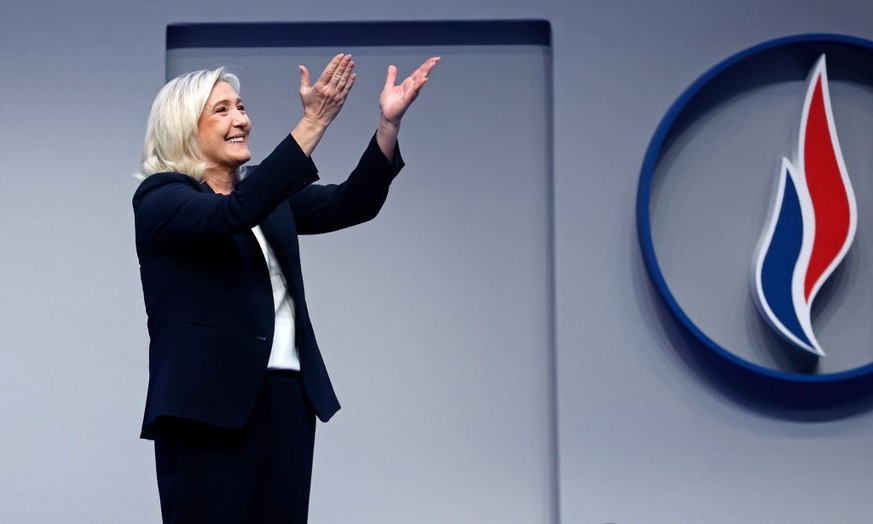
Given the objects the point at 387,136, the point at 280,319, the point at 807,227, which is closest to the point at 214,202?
the point at 280,319

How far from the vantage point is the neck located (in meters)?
1.90

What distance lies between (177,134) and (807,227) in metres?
2.01

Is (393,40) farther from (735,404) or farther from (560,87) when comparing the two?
(735,404)

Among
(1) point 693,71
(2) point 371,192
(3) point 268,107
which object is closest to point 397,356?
(3) point 268,107

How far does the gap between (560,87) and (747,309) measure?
2.87 feet

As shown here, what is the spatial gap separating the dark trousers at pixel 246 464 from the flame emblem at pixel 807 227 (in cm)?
178

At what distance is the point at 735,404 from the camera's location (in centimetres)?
326

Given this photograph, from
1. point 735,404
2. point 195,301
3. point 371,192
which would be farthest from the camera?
point 735,404

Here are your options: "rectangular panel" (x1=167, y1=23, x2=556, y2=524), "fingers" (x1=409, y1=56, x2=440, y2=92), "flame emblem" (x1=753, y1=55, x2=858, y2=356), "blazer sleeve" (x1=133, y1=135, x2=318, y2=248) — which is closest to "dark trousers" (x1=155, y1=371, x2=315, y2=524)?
"blazer sleeve" (x1=133, y1=135, x2=318, y2=248)

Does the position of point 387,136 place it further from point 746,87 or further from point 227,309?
point 746,87

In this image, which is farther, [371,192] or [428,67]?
[371,192]

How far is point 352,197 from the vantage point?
1.99m

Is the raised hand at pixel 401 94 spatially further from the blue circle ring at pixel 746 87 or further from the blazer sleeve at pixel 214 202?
the blue circle ring at pixel 746 87

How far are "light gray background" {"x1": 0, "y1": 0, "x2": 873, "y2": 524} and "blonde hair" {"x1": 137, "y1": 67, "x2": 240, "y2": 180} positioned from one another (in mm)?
1500
